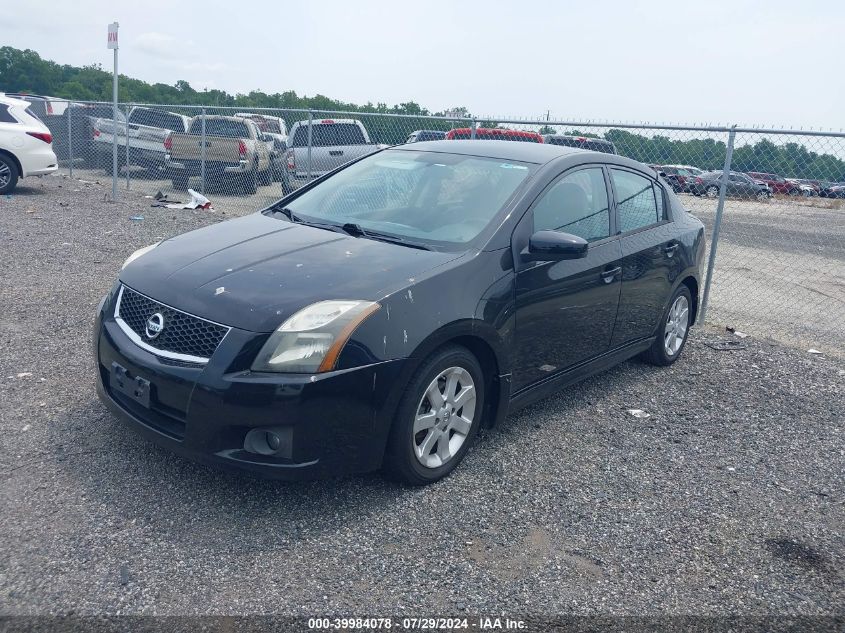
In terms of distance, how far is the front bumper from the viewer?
3262mm

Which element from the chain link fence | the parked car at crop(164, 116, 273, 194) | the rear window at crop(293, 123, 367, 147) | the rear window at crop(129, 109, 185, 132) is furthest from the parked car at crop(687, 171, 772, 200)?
the rear window at crop(129, 109, 185, 132)

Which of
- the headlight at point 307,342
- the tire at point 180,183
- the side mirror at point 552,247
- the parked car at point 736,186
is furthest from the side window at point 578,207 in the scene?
the tire at point 180,183

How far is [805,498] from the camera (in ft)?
13.4

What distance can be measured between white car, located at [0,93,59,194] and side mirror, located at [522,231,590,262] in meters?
12.5

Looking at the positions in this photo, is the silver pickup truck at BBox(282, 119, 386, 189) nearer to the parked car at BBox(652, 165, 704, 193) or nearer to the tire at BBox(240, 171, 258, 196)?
the tire at BBox(240, 171, 258, 196)

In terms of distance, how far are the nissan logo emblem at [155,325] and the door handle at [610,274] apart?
105 inches

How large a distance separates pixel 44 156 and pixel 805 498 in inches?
546

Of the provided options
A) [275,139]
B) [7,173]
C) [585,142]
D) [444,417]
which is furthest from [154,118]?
[444,417]

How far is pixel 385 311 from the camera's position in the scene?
350cm

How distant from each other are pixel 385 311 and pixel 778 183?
18.0 ft

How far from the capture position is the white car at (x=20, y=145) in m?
13.6

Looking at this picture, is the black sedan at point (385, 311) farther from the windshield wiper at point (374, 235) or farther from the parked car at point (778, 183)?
the parked car at point (778, 183)

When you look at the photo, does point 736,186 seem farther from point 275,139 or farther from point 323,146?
point 275,139

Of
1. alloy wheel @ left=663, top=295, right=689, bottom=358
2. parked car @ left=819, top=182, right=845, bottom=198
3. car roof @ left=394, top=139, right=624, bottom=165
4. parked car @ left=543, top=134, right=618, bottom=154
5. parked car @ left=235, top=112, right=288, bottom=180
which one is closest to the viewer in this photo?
car roof @ left=394, top=139, right=624, bottom=165
